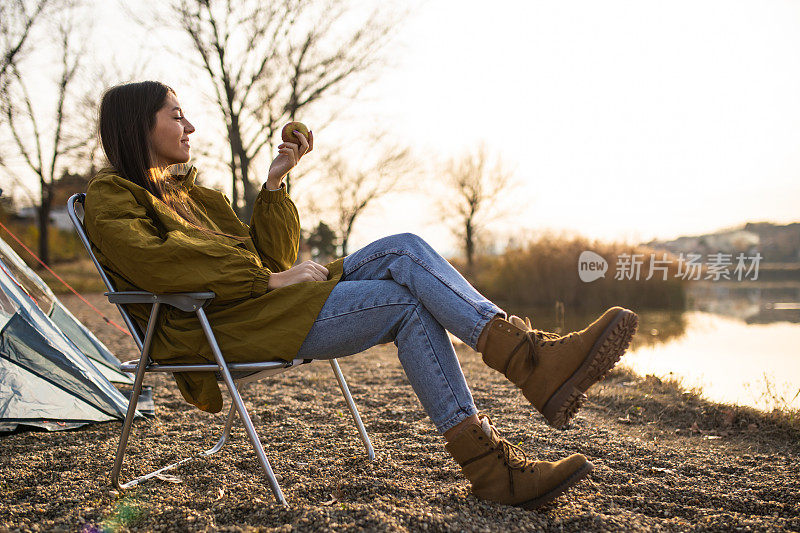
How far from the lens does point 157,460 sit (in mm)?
2387

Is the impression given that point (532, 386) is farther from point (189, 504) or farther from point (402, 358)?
point (189, 504)

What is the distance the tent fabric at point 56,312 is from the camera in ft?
10.2

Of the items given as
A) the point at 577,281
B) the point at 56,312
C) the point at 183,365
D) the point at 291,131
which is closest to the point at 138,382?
the point at 183,365

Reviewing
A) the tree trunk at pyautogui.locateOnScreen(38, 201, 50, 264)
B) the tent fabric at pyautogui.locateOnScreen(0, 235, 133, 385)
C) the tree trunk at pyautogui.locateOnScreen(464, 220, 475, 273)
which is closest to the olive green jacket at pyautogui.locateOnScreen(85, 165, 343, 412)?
the tent fabric at pyautogui.locateOnScreen(0, 235, 133, 385)

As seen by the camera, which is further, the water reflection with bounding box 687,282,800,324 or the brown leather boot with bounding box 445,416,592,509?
the water reflection with bounding box 687,282,800,324

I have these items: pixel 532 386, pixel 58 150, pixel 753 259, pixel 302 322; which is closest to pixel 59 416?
pixel 302 322

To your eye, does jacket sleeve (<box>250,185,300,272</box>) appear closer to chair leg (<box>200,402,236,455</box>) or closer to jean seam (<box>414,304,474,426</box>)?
chair leg (<box>200,402,236,455</box>)

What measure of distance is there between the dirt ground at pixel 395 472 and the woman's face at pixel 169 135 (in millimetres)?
1178

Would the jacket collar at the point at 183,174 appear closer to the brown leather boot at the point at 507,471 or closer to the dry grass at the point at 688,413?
the brown leather boot at the point at 507,471

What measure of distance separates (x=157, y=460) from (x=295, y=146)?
138 cm

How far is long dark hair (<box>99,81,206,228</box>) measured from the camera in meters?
2.12

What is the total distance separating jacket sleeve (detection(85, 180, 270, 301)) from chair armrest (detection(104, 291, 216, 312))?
22 millimetres

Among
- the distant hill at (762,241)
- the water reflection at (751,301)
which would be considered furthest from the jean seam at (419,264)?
the water reflection at (751,301)

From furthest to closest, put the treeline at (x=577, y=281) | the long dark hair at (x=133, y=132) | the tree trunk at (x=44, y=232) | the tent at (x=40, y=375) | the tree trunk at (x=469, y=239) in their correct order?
the tree trunk at (x=44, y=232), the tree trunk at (x=469, y=239), the treeline at (x=577, y=281), the tent at (x=40, y=375), the long dark hair at (x=133, y=132)
